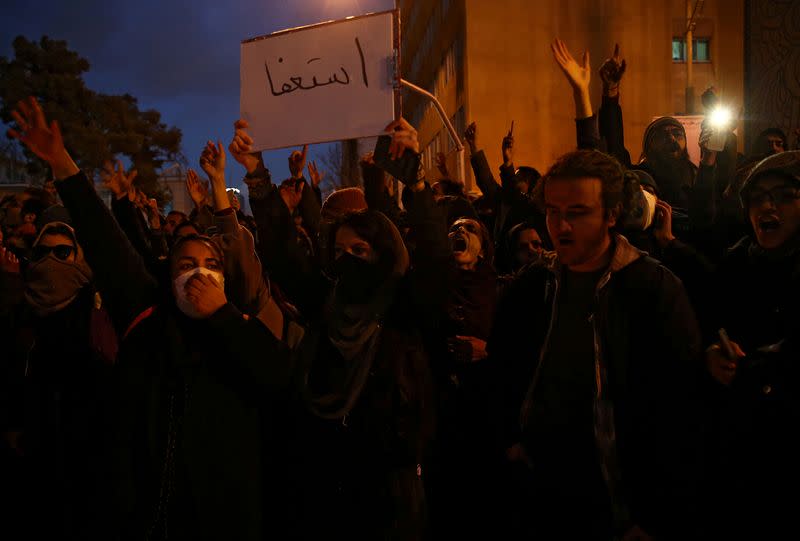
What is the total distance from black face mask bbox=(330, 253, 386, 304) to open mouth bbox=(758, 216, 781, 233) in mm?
1521

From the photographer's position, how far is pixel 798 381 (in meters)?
2.58

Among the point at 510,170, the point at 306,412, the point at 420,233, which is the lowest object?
the point at 306,412

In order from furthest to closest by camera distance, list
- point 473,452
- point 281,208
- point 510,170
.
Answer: point 510,170 < point 473,452 < point 281,208

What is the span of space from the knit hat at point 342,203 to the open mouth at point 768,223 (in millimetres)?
2714

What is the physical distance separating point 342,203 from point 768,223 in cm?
291

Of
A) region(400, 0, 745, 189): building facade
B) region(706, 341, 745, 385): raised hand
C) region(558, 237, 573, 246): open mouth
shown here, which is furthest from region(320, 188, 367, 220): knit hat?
region(400, 0, 745, 189): building facade

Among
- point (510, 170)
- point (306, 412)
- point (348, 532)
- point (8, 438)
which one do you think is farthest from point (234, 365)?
point (510, 170)

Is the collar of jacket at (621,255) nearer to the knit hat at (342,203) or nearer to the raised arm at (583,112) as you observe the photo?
the raised arm at (583,112)

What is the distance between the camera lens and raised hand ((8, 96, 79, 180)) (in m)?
3.42

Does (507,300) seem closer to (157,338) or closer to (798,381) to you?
(798,381)

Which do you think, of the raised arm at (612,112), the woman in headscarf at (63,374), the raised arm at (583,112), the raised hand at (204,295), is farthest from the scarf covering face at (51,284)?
A: the raised arm at (612,112)

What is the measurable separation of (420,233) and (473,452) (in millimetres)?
1421

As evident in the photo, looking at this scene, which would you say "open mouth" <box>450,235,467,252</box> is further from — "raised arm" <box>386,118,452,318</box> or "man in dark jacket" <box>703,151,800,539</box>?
"man in dark jacket" <box>703,151,800,539</box>

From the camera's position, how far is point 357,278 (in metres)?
3.22
